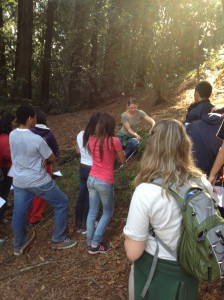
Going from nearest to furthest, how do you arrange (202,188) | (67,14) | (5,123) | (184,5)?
(202,188) → (5,123) → (184,5) → (67,14)

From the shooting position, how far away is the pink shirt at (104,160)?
14.3 ft

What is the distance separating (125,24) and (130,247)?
1213 cm

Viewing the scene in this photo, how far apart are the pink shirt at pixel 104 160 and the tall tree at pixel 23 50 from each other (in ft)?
42.0

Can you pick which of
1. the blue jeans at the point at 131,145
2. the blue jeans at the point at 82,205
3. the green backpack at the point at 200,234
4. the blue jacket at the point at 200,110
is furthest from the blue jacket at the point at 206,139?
the blue jeans at the point at 131,145

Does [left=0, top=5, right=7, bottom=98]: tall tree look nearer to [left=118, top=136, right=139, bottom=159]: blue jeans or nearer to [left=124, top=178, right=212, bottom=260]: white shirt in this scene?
[left=118, top=136, right=139, bottom=159]: blue jeans

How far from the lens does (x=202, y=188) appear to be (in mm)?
2293

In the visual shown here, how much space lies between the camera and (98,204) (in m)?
4.63

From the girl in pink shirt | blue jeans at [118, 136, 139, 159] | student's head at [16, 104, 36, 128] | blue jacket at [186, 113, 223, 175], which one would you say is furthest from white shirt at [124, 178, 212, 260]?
blue jeans at [118, 136, 139, 159]

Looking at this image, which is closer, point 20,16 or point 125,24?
point 125,24

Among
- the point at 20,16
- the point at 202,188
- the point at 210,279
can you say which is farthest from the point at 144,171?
the point at 20,16

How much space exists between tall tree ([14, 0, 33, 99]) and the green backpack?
15.1 metres

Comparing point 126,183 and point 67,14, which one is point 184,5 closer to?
point 126,183

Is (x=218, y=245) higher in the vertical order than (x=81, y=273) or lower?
higher

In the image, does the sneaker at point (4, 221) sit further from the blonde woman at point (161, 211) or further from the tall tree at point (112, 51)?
the tall tree at point (112, 51)
